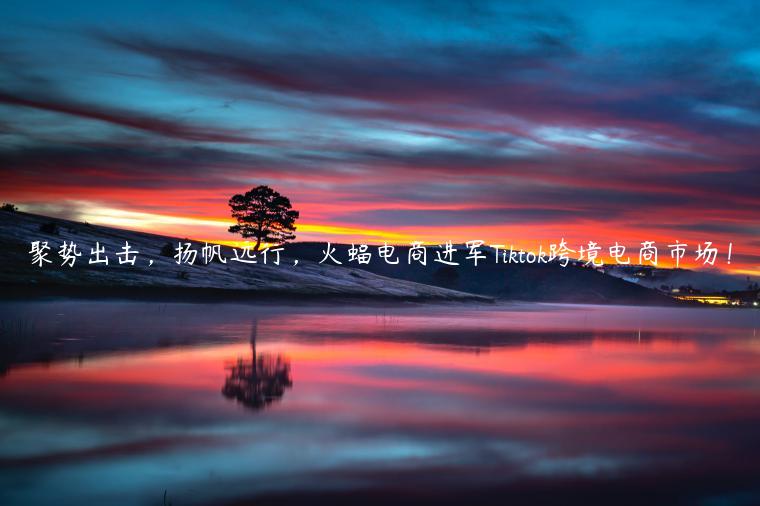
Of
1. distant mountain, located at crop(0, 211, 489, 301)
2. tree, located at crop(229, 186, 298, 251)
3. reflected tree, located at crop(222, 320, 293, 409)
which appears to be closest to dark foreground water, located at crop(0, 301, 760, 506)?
reflected tree, located at crop(222, 320, 293, 409)

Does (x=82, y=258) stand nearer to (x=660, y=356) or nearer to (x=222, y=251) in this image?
(x=222, y=251)

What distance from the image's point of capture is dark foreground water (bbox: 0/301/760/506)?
11211 millimetres

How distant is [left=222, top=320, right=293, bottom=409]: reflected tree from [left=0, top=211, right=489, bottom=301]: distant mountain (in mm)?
30166

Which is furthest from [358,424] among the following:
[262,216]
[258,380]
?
[262,216]

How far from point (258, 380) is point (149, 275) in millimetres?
52136

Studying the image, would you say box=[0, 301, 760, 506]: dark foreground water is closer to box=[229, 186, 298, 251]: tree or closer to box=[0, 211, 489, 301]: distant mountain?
box=[0, 211, 489, 301]: distant mountain

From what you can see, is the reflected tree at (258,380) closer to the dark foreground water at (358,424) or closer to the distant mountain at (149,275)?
the dark foreground water at (358,424)

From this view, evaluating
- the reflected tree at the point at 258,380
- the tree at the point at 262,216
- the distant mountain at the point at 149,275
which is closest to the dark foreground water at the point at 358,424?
the reflected tree at the point at 258,380

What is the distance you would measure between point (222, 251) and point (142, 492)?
10203 cm

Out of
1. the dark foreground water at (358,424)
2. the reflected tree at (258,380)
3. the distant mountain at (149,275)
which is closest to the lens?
the dark foreground water at (358,424)

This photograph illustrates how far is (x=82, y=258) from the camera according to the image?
69.7m

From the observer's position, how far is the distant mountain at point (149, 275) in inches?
2277

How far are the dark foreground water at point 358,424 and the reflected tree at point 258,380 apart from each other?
0.08 metres

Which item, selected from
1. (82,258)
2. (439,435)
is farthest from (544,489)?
(82,258)
